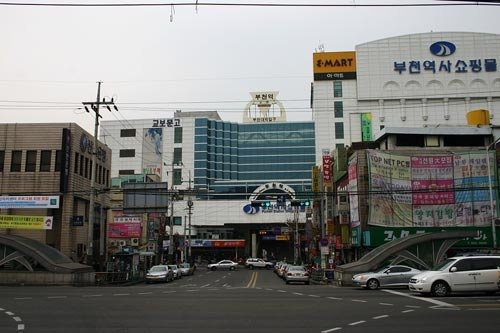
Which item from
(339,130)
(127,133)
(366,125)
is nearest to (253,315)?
(366,125)

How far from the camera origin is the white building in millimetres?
111625

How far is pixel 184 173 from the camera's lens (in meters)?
136

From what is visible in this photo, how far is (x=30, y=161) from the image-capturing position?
42.2m

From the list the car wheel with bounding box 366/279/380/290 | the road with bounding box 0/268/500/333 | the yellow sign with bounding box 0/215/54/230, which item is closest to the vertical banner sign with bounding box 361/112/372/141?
the yellow sign with bounding box 0/215/54/230

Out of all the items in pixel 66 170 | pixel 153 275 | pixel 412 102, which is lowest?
pixel 153 275

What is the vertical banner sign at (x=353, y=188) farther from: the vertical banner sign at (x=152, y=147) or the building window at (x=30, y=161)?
the vertical banner sign at (x=152, y=147)

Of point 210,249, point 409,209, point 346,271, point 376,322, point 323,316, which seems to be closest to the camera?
point 376,322

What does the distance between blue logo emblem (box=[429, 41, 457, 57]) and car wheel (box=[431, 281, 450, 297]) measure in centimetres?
10103

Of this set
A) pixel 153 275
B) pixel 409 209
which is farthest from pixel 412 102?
pixel 153 275

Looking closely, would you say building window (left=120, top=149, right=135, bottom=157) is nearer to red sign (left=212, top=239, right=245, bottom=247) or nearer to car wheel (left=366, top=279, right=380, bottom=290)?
red sign (left=212, top=239, right=245, bottom=247)

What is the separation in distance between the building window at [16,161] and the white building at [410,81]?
265 feet

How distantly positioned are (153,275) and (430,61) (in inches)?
3520

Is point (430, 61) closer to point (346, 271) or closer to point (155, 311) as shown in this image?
point (346, 271)

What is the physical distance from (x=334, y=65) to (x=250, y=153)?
115ft
